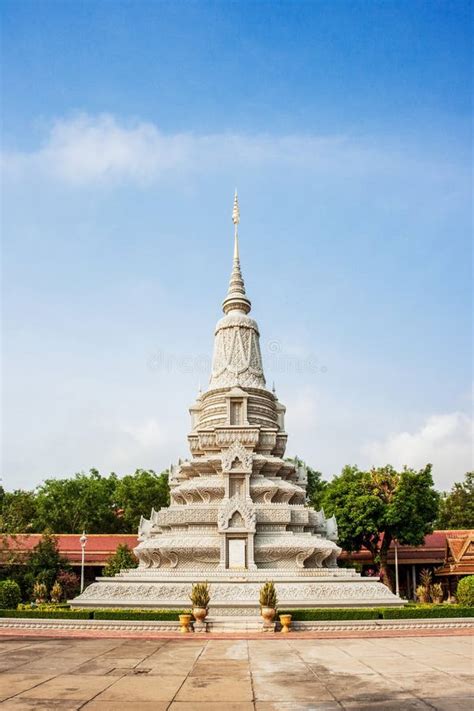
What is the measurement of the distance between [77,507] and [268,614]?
3411cm

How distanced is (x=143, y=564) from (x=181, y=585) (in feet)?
17.4

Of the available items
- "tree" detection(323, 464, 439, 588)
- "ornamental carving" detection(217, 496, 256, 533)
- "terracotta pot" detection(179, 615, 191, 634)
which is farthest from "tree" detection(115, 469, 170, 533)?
"terracotta pot" detection(179, 615, 191, 634)

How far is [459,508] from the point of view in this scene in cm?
5434

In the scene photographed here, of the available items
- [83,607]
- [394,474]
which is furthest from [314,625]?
[394,474]

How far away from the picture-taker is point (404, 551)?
43.5m

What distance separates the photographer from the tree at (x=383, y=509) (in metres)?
39.8

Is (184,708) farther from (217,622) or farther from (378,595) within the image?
(378,595)

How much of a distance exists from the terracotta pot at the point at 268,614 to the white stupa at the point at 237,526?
107 inches

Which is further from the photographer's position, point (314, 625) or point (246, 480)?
point (246, 480)

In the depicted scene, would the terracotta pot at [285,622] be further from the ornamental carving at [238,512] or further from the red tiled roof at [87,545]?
the red tiled roof at [87,545]

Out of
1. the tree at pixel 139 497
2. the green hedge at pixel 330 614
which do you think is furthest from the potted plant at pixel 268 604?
the tree at pixel 139 497

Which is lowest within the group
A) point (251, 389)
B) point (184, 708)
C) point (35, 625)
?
point (35, 625)

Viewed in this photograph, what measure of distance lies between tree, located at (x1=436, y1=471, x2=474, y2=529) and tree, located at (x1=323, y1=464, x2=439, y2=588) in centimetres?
Result: 1229

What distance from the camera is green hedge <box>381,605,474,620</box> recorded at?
76.0ft
